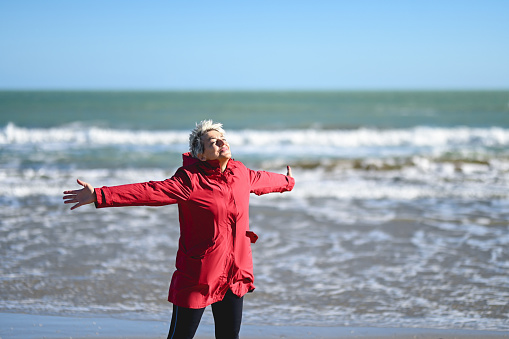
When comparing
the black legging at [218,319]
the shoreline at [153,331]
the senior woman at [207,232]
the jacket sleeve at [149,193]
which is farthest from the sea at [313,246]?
the jacket sleeve at [149,193]

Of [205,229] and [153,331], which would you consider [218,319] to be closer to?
[205,229]

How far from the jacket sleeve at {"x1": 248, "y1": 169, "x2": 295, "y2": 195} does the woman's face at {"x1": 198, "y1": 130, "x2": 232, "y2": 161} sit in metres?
0.30

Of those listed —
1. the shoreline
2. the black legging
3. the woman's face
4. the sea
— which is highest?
the woman's face

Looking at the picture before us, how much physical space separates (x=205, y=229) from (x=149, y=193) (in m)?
0.37

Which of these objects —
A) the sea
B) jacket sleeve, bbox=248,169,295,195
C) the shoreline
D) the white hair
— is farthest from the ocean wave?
the white hair

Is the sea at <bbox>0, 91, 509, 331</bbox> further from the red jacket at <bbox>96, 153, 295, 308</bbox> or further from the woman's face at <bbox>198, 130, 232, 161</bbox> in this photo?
the woman's face at <bbox>198, 130, 232, 161</bbox>

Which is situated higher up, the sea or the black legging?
the black legging

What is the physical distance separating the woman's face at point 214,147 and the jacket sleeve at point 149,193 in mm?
177

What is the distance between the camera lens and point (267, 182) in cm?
336

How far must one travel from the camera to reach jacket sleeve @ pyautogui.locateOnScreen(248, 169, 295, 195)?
3260 millimetres

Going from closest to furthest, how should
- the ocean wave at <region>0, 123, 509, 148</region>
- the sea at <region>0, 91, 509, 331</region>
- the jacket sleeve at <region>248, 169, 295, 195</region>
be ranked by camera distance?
the jacket sleeve at <region>248, 169, 295, 195</region>
the sea at <region>0, 91, 509, 331</region>
the ocean wave at <region>0, 123, 509, 148</region>

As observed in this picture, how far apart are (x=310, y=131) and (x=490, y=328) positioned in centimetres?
2525

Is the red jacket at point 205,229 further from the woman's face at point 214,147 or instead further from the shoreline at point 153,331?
the shoreline at point 153,331

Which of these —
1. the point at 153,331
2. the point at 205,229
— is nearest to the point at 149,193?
the point at 205,229
